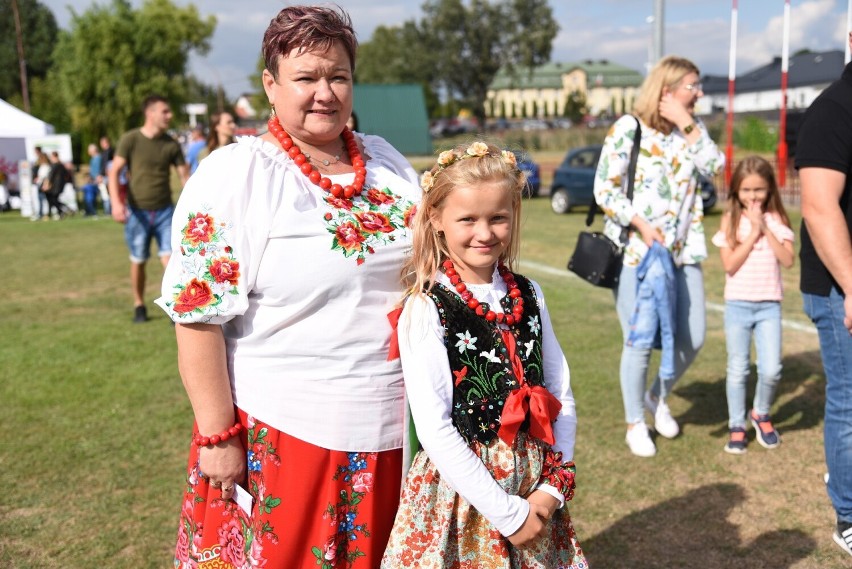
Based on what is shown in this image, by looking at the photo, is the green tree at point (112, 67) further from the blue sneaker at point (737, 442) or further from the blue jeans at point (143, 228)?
the blue sneaker at point (737, 442)

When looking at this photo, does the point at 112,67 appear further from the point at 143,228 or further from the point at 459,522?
the point at 459,522

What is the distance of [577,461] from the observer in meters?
4.32

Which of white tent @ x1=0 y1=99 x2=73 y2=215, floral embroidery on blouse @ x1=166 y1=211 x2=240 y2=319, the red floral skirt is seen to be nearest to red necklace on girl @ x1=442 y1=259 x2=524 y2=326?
the red floral skirt

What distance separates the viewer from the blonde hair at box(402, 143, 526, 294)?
209 cm

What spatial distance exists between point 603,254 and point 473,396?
96.9 inches

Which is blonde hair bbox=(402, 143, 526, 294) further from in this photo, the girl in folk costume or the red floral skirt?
the red floral skirt

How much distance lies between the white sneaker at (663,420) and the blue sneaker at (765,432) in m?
0.42

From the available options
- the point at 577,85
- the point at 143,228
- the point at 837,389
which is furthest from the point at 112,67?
the point at 577,85

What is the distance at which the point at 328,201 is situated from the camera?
2.08 m

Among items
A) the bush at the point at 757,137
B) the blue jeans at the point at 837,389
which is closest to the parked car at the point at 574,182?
the blue jeans at the point at 837,389

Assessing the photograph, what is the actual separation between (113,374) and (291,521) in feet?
14.3

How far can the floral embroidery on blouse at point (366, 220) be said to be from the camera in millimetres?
2035

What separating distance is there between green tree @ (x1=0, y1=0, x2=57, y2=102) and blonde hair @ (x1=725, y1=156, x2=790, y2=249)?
68602mm

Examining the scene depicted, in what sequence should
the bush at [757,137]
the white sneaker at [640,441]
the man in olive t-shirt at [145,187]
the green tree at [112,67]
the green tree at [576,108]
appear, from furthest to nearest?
the green tree at [576,108]
the green tree at [112,67]
the bush at [757,137]
the man in olive t-shirt at [145,187]
the white sneaker at [640,441]
